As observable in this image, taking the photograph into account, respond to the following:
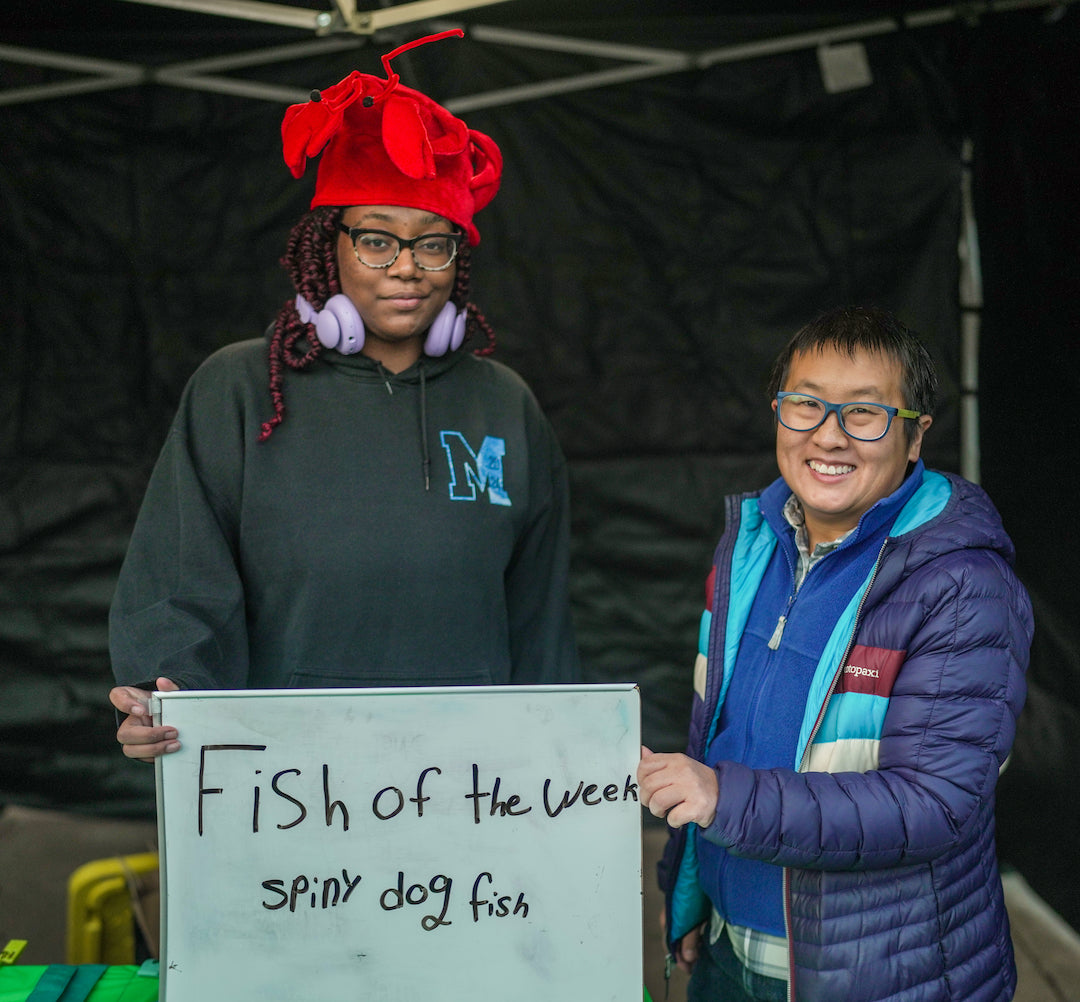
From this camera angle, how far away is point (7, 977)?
1.77m

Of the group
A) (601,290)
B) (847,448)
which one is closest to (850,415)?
(847,448)

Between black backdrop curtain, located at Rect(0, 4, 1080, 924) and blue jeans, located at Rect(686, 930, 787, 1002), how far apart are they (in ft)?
5.97

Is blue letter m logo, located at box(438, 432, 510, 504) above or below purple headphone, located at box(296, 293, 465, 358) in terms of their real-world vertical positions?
below

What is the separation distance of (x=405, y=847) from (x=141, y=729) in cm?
42

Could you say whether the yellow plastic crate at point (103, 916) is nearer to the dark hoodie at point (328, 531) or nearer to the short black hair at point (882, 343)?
the dark hoodie at point (328, 531)

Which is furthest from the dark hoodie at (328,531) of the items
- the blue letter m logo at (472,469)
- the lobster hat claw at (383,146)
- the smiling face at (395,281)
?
the lobster hat claw at (383,146)

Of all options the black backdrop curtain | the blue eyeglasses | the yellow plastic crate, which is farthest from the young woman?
the black backdrop curtain

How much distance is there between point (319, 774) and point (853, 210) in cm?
272

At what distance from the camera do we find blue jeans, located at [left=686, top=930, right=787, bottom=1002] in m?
1.65

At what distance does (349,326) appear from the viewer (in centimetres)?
201

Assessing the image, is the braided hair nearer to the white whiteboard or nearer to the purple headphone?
the purple headphone

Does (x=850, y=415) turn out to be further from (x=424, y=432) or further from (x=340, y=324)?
(x=340, y=324)

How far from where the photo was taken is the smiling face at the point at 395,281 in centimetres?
198

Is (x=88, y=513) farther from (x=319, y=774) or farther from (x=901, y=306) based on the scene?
(x=901, y=306)
